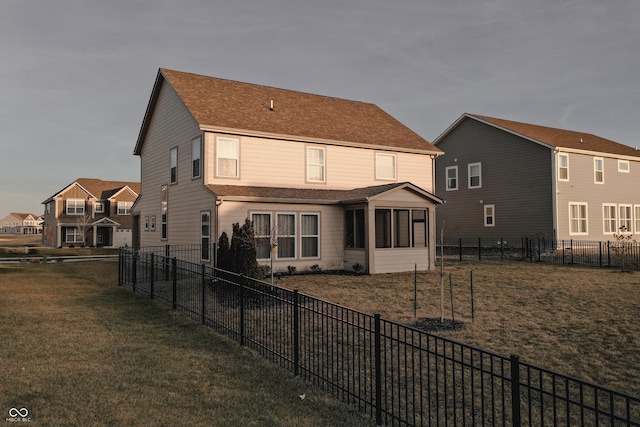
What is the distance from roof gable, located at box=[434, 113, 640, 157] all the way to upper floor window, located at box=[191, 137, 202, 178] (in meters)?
20.9

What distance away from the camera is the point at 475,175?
33.7 metres

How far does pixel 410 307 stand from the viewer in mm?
12000

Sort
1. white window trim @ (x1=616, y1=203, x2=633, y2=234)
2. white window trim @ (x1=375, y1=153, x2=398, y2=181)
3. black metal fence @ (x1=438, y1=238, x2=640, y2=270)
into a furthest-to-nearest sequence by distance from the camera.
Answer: white window trim @ (x1=616, y1=203, x2=633, y2=234), white window trim @ (x1=375, y1=153, x2=398, y2=181), black metal fence @ (x1=438, y1=238, x2=640, y2=270)

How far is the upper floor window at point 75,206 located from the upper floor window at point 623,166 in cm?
5586

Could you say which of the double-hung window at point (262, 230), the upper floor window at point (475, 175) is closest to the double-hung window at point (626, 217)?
the upper floor window at point (475, 175)

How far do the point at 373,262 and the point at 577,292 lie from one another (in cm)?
762

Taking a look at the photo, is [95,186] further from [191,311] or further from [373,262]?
[191,311]

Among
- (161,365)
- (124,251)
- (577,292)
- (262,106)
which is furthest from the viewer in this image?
(262,106)

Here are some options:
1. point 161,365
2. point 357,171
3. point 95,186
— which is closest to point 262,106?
point 357,171

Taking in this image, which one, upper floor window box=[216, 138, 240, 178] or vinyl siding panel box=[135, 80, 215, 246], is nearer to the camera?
upper floor window box=[216, 138, 240, 178]

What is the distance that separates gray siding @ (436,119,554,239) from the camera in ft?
96.7

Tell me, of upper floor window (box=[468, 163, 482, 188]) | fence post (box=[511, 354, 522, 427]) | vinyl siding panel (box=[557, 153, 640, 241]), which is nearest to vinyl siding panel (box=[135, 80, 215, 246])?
fence post (box=[511, 354, 522, 427])

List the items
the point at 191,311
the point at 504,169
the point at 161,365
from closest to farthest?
the point at 161,365, the point at 191,311, the point at 504,169

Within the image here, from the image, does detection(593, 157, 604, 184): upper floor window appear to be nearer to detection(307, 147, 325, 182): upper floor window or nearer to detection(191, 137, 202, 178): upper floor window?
detection(307, 147, 325, 182): upper floor window
